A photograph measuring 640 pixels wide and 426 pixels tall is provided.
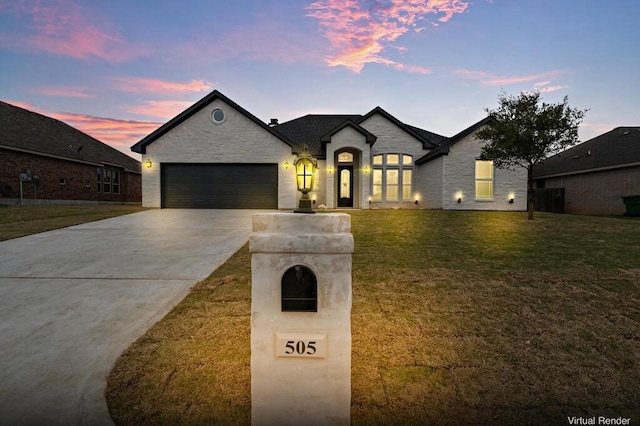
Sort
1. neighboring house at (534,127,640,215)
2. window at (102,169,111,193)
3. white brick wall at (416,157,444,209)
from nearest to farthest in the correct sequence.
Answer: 1. white brick wall at (416,157,444,209)
2. neighboring house at (534,127,640,215)
3. window at (102,169,111,193)

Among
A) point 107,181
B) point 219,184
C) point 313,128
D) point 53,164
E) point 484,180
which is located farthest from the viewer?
point 107,181

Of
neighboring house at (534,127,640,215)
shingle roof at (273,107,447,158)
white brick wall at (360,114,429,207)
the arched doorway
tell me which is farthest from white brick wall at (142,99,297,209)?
neighboring house at (534,127,640,215)

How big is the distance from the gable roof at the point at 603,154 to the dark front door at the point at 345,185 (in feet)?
51.9

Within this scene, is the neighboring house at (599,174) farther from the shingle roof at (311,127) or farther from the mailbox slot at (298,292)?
the mailbox slot at (298,292)

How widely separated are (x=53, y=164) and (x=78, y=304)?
940 inches

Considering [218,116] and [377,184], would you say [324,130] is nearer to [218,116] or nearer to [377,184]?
[377,184]

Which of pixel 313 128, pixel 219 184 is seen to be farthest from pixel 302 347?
pixel 313 128

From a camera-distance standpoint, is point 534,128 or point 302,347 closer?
point 302,347

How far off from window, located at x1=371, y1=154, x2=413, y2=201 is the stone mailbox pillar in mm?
17505

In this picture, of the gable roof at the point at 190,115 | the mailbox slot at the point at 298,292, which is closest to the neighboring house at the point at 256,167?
the gable roof at the point at 190,115

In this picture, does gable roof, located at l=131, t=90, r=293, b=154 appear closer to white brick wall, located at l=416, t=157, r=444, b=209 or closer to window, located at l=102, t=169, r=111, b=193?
white brick wall, located at l=416, t=157, r=444, b=209

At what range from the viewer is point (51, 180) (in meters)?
22.1

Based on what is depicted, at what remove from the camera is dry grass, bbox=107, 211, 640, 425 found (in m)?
2.62

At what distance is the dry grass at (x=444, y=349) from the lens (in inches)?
103
